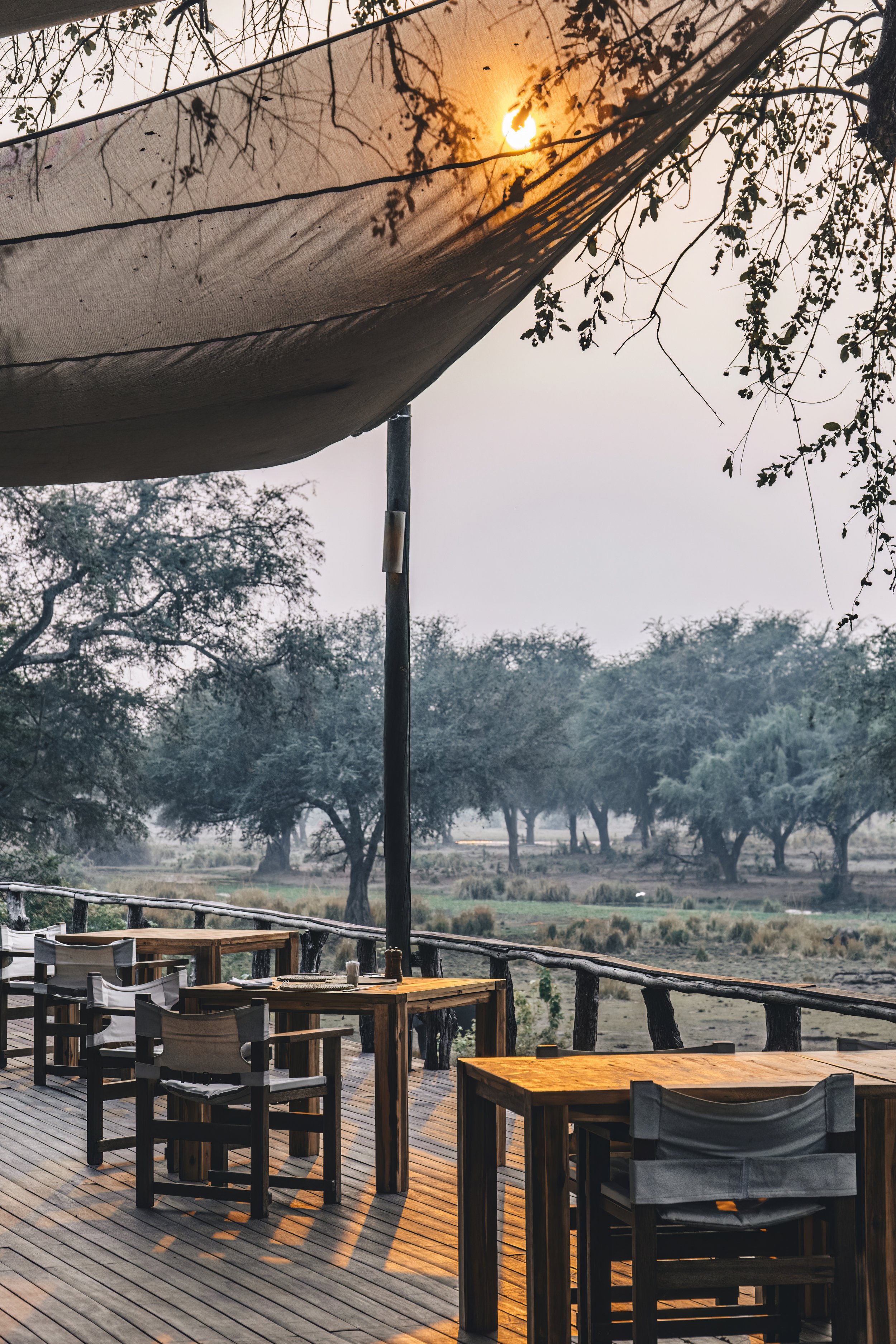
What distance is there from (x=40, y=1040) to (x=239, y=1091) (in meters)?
2.60

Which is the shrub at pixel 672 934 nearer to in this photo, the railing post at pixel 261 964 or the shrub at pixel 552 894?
the shrub at pixel 552 894

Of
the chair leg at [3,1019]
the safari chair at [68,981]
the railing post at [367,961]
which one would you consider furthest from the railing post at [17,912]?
the railing post at [367,961]

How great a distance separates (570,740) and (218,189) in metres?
33.1

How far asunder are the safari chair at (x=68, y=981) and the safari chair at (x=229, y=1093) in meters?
0.99

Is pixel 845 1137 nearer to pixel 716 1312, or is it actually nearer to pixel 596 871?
pixel 716 1312

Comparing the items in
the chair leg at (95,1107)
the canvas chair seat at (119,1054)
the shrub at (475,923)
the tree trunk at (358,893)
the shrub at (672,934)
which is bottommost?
the shrub at (672,934)

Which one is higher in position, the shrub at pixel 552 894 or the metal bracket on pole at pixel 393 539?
the metal bracket on pole at pixel 393 539

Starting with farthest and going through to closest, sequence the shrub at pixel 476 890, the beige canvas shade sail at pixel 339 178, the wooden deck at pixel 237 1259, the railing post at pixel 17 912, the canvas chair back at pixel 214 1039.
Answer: the shrub at pixel 476 890, the railing post at pixel 17 912, the canvas chair back at pixel 214 1039, the wooden deck at pixel 237 1259, the beige canvas shade sail at pixel 339 178

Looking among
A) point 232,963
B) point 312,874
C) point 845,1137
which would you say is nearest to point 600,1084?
point 845,1137

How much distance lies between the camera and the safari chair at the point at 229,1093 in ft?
13.0

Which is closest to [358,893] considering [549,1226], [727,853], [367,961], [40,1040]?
[727,853]

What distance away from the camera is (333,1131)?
424 centimetres

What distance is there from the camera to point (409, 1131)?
5.33 meters

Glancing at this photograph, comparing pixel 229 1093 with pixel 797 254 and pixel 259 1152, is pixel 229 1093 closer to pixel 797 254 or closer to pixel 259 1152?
pixel 259 1152
